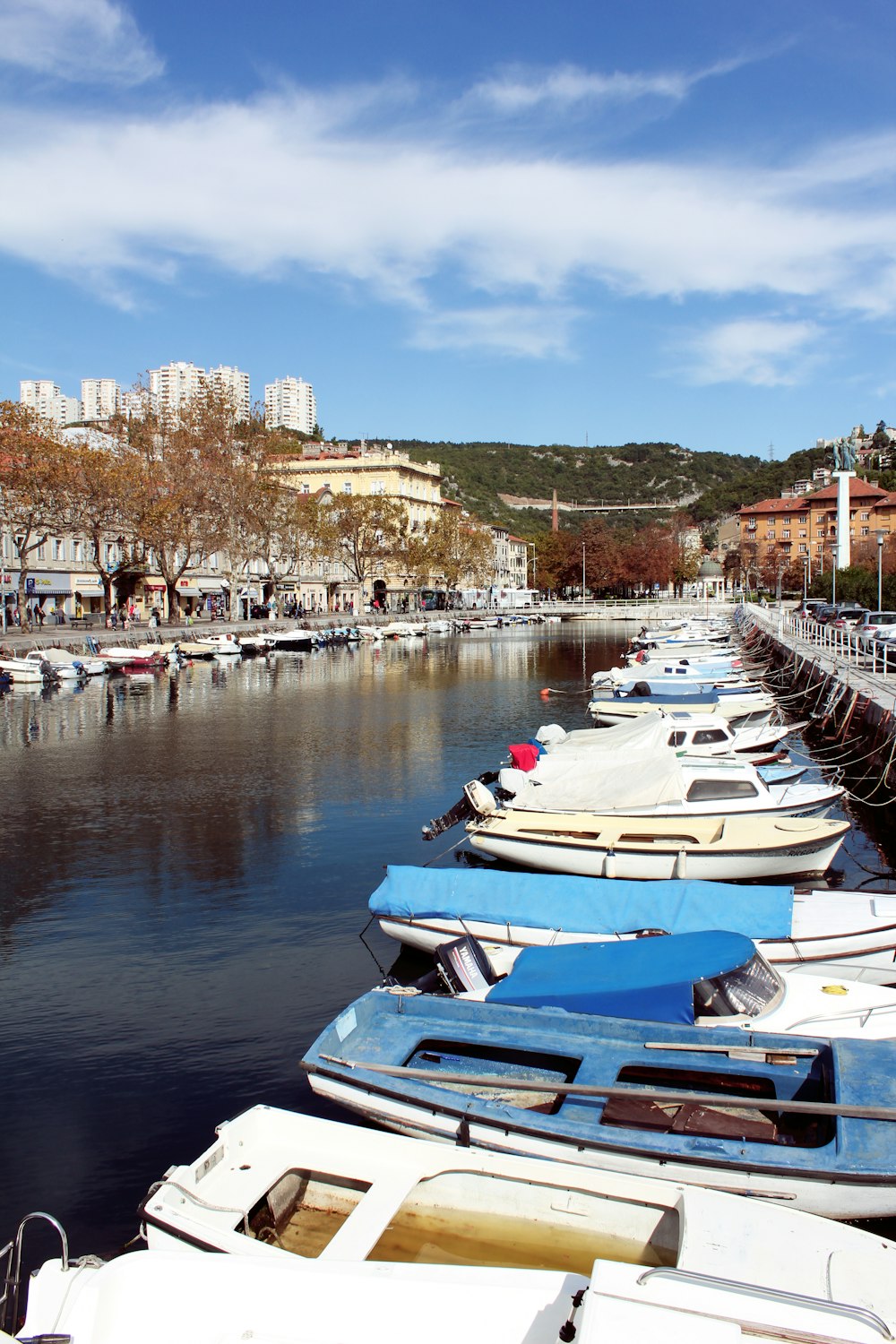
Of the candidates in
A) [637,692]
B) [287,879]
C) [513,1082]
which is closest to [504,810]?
[287,879]

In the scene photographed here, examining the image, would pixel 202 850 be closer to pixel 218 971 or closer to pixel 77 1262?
pixel 218 971

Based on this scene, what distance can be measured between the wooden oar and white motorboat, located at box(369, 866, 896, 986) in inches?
147

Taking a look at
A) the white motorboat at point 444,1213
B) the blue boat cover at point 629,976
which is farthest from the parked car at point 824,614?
the white motorboat at point 444,1213

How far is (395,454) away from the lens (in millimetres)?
140125

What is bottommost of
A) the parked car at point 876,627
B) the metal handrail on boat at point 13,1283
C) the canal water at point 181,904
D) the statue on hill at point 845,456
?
the canal water at point 181,904

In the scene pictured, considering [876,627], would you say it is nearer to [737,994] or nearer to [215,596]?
[737,994]

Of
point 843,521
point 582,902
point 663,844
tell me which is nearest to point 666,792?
point 663,844

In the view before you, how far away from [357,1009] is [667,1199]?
412 centimetres

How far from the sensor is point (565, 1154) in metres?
8.11

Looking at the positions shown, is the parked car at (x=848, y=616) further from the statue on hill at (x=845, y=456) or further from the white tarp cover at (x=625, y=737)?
the white tarp cover at (x=625, y=737)

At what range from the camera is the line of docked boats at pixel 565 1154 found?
592 centimetres

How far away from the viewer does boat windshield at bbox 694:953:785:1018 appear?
10539mm

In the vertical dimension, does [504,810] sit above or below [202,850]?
above

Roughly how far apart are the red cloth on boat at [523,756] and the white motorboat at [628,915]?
8.28m
